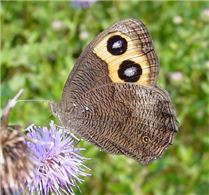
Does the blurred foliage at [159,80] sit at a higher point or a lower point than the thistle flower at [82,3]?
lower

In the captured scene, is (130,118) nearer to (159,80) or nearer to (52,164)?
(52,164)

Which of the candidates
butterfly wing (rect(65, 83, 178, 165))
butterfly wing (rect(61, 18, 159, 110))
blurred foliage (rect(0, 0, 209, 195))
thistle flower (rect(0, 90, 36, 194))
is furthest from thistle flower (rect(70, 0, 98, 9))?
thistle flower (rect(0, 90, 36, 194))

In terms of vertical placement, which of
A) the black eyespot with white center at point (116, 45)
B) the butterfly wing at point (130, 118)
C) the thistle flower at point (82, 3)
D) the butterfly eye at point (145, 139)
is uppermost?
the thistle flower at point (82, 3)

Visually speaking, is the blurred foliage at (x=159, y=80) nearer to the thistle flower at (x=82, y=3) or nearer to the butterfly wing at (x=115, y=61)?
the thistle flower at (x=82, y=3)

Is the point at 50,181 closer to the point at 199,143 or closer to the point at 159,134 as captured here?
the point at 159,134

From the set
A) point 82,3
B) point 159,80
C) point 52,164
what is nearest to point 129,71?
point 52,164

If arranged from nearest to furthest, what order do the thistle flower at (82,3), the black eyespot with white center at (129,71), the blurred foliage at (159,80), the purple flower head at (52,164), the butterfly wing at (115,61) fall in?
the purple flower head at (52,164), the butterfly wing at (115,61), the black eyespot with white center at (129,71), the blurred foliage at (159,80), the thistle flower at (82,3)

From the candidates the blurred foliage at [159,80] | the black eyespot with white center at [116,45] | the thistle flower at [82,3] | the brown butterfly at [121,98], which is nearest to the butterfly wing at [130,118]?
the brown butterfly at [121,98]
